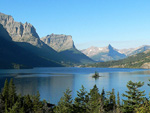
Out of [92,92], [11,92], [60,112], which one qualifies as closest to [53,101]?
[11,92]

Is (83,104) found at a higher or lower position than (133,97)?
lower

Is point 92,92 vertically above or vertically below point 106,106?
above

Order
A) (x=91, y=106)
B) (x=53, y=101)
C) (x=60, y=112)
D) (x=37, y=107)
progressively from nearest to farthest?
(x=60, y=112)
(x=91, y=106)
(x=37, y=107)
(x=53, y=101)

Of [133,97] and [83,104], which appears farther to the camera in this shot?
[83,104]

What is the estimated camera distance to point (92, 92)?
79.4 metres

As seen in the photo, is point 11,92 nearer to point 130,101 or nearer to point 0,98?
point 0,98

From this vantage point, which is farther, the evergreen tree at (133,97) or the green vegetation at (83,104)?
the evergreen tree at (133,97)

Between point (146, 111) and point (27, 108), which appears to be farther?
point (27, 108)

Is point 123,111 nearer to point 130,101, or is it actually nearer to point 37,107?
point 130,101

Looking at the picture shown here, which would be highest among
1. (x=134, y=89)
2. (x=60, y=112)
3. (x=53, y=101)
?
Answer: (x=134, y=89)

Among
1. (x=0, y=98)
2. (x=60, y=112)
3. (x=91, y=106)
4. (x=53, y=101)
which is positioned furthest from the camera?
(x=53, y=101)

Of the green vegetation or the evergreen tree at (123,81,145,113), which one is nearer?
the green vegetation

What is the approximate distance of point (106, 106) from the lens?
8131cm

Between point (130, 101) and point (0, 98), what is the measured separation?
5178cm
